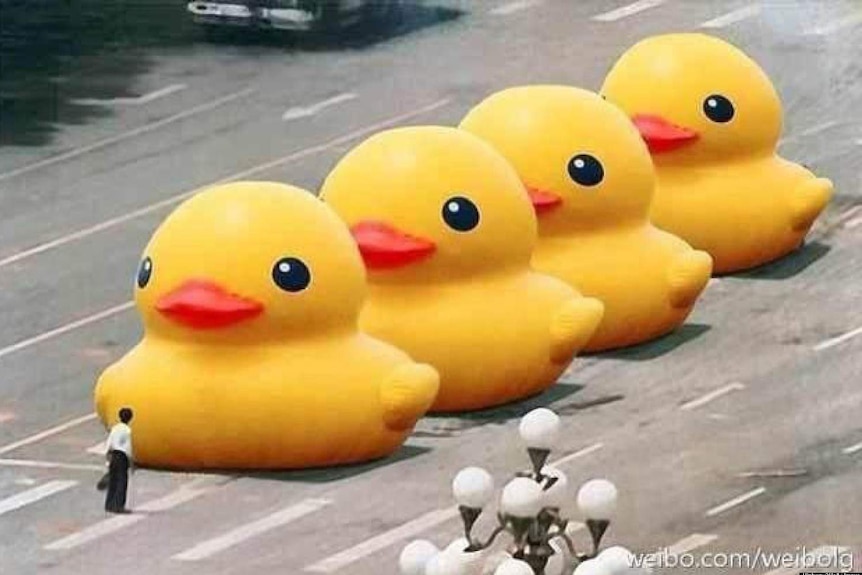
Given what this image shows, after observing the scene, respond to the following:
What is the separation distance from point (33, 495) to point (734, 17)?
24.0 m

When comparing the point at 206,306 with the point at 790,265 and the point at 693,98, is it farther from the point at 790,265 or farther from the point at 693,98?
the point at 790,265

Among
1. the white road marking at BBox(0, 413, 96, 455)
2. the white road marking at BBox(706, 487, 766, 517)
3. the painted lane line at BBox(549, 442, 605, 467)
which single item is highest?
the white road marking at BBox(706, 487, 766, 517)

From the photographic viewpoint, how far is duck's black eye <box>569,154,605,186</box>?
3350 centimetres

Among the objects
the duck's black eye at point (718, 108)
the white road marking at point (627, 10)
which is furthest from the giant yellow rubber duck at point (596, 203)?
the white road marking at point (627, 10)

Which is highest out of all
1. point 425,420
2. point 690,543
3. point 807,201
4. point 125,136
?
point 807,201

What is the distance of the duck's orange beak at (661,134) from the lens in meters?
36.4

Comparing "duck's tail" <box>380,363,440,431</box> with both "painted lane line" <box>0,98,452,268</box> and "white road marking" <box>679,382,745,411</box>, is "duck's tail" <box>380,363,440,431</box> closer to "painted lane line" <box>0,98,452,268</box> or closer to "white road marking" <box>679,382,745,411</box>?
"white road marking" <box>679,382,745,411</box>

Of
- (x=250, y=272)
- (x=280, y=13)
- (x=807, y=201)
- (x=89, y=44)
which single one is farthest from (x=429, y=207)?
(x=89, y=44)

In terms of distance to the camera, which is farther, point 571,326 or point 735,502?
point 571,326

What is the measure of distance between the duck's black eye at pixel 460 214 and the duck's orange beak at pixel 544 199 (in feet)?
6.74

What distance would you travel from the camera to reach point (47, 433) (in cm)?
3169

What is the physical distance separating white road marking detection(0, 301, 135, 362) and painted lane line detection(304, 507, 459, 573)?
821cm

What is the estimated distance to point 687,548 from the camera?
88.8 feet

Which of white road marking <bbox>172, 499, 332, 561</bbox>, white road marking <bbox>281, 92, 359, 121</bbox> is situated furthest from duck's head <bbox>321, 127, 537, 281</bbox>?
white road marking <bbox>281, 92, 359, 121</bbox>
